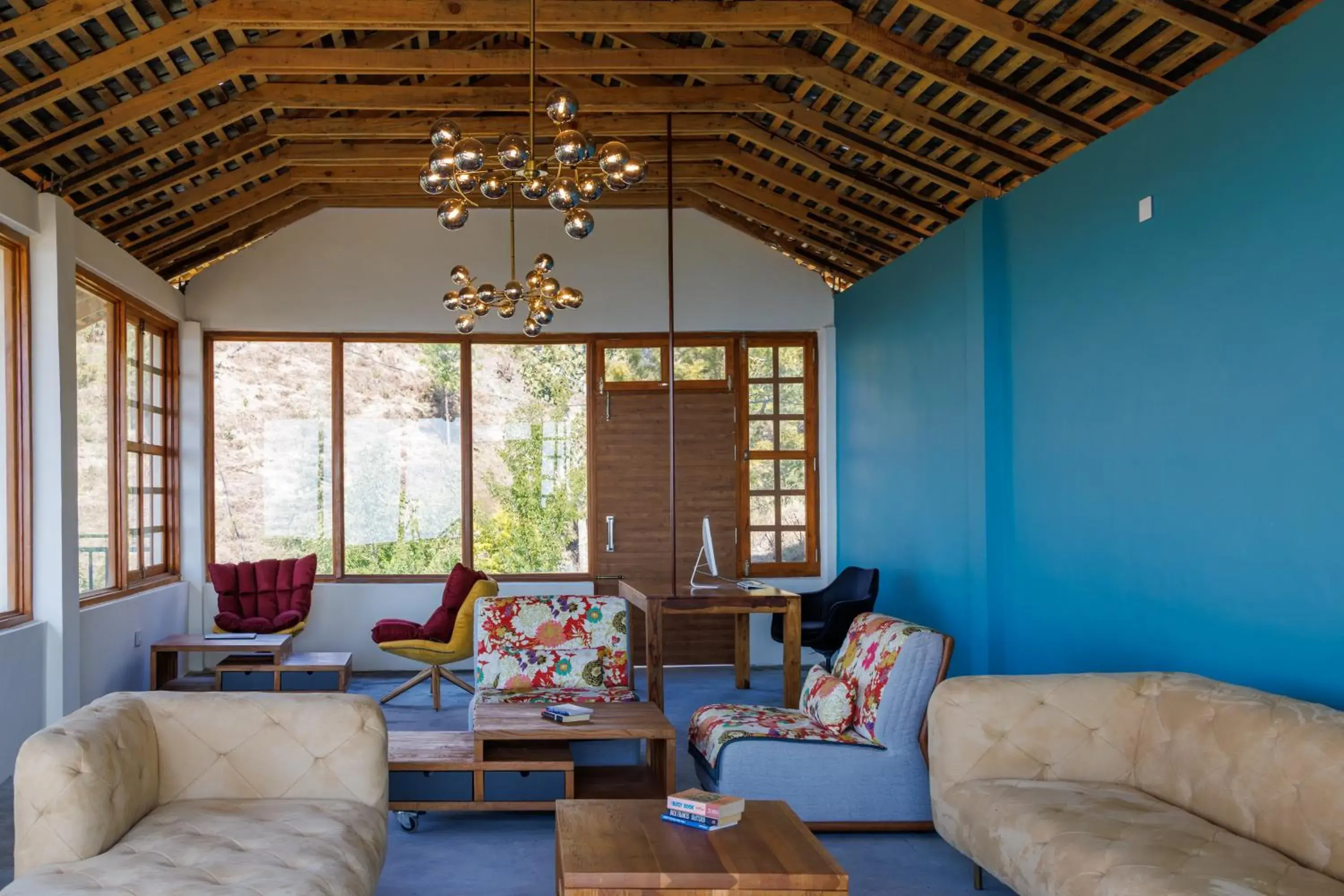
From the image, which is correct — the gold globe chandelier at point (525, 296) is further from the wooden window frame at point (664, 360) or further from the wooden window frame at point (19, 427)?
the wooden window frame at point (664, 360)

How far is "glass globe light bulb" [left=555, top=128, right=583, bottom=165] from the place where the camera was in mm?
4711

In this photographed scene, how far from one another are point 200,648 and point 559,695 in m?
3.26

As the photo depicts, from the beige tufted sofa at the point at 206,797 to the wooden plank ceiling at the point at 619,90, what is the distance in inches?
138

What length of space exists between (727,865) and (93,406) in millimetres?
6123

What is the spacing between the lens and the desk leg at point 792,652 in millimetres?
7289

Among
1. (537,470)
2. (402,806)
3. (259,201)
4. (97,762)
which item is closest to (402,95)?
(259,201)

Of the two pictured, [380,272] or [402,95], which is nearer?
[402,95]

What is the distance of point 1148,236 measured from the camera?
17.2 ft

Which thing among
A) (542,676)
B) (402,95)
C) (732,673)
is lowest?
(732,673)

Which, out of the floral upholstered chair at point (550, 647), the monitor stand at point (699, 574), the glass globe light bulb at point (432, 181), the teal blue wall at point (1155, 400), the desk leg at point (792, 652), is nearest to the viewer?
the teal blue wall at point (1155, 400)

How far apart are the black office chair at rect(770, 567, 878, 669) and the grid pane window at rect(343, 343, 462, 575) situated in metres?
2.86

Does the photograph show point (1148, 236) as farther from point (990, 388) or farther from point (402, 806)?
point (402, 806)

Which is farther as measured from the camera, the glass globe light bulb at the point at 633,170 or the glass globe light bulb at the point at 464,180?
the glass globe light bulb at the point at 633,170

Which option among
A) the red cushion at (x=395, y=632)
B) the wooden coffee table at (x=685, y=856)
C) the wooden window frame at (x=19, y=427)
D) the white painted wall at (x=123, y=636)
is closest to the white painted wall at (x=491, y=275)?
the white painted wall at (x=123, y=636)
